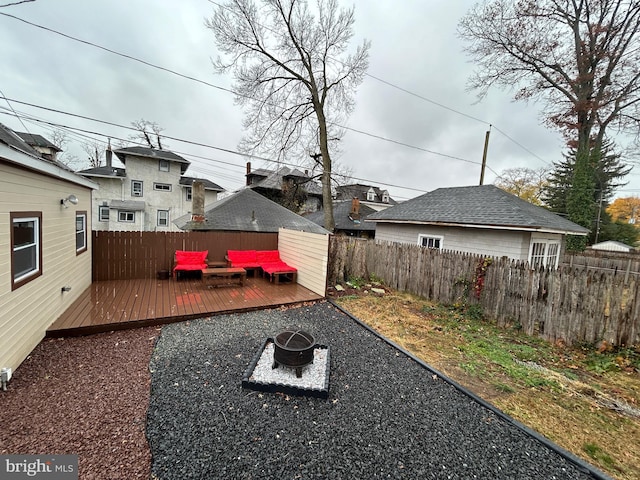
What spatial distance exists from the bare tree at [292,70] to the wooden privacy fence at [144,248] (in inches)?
270

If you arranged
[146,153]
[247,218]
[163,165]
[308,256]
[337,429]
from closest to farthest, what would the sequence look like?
[337,429] → [308,256] → [247,218] → [146,153] → [163,165]

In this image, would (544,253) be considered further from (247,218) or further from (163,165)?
(163,165)

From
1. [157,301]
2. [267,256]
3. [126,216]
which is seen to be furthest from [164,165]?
[157,301]

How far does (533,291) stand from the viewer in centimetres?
476

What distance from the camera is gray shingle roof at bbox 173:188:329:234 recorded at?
35.9ft

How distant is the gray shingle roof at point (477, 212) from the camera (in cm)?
751

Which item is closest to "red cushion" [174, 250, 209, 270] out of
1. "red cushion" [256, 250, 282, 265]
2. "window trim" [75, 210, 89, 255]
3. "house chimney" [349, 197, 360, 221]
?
"red cushion" [256, 250, 282, 265]

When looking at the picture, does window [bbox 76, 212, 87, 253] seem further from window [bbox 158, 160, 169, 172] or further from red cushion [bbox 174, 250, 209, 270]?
window [bbox 158, 160, 169, 172]

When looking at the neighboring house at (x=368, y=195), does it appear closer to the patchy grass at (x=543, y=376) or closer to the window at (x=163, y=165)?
the window at (x=163, y=165)

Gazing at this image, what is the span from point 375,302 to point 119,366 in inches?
197

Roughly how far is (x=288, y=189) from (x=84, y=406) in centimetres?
2208

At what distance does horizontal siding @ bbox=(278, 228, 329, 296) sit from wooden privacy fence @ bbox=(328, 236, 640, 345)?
3.05 feet

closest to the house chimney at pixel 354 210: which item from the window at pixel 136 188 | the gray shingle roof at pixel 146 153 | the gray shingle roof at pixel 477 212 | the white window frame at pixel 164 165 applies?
the gray shingle roof at pixel 477 212

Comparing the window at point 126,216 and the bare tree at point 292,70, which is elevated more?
the bare tree at point 292,70
